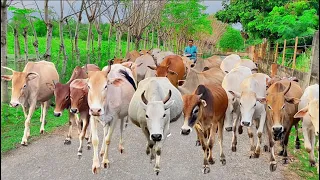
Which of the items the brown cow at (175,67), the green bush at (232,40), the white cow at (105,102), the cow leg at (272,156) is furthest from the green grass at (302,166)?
the green bush at (232,40)

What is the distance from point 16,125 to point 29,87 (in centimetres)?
200

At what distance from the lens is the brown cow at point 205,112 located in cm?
510

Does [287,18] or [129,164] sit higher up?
[287,18]

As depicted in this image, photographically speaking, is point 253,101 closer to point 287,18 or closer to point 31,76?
point 31,76

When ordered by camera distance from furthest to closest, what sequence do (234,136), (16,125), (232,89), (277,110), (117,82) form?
(16,125), (232,89), (234,136), (117,82), (277,110)

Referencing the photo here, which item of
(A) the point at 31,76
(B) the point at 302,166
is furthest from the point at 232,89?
(A) the point at 31,76

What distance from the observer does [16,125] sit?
9.10m

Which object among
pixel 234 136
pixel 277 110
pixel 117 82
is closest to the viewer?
pixel 277 110

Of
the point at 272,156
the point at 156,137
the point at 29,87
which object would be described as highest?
the point at 29,87

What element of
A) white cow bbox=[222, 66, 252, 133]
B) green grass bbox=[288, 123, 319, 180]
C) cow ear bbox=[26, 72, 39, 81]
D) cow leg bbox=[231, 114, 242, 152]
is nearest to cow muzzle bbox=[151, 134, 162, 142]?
white cow bbox=[222, 66, 252, 133]

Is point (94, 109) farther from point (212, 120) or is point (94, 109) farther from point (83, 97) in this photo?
point (212, 120)

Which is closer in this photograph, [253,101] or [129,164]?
[253,101]

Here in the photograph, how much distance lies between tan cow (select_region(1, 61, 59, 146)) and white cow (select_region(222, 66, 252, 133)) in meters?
3.77

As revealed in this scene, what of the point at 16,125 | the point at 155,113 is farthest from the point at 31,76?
the point at 155,113
